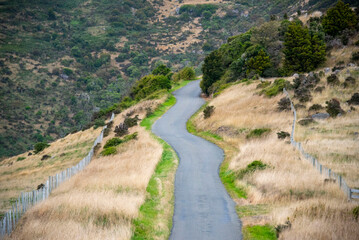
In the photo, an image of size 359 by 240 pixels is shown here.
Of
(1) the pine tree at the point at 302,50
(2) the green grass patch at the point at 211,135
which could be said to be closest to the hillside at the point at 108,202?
(2) the green grass patch at the point at 211,135

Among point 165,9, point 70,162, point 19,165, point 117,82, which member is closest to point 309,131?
point 70,162

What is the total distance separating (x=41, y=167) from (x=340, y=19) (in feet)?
132

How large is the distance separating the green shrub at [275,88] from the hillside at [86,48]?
4914cm

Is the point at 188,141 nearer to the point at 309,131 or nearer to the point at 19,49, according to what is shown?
the point at 309,131

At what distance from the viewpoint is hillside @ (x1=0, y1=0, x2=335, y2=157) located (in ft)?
298

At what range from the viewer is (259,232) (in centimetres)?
1028

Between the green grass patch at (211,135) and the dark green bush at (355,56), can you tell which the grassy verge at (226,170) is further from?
the dark green bush at (355,56)

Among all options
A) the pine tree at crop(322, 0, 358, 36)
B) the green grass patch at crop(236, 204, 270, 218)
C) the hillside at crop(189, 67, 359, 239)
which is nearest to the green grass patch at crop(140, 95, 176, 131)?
the hillside at crop(189, 67, 359, 239)

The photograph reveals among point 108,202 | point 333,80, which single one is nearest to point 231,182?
point 108,202

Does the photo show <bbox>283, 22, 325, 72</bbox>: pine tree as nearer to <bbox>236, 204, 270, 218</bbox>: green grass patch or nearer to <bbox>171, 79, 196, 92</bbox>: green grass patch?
<bbox>171, 79, 196, 92</bbox>: green grass patch

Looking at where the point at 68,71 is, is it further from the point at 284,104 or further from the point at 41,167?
the point at 284,104

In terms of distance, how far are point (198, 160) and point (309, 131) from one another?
811 centimetres

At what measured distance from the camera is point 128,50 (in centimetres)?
14250

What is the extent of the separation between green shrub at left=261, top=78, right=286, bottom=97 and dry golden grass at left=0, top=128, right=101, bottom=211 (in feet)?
63.4
